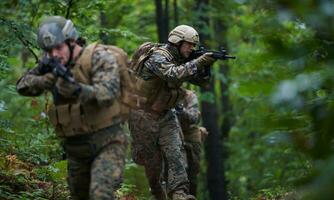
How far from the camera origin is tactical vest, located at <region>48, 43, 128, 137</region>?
Result: 602 cm

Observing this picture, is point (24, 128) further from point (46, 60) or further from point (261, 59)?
point (261, 59)

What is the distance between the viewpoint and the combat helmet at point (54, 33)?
19.5ft

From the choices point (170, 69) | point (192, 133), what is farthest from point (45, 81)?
point (192, 133)

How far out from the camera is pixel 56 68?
569cm

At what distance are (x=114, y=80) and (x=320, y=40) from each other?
121 inches

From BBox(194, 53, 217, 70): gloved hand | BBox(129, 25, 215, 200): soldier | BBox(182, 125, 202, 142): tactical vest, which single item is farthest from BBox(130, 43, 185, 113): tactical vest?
BBox(182, 125, 202, 142): tactical vest

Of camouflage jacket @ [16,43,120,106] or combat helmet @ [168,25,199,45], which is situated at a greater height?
combat helmet @ [168,25,199,45]

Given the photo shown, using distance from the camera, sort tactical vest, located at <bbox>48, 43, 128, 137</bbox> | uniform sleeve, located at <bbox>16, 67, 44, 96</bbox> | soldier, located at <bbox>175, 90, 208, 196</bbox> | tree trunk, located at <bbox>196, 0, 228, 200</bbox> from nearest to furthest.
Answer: tactical vest, located at <bbox>48, 43, 128, 137</bbox>
uniform sleeve, located at <bbox>16, 67, 44, 96</bbox>
soldier, located at <bbox>175, 90, 208, 196</bbox>
tree trunk, located at <bbox>196, 0, 228, 200</bbox>

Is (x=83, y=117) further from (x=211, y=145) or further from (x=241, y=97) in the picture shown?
(x=211, y=145)

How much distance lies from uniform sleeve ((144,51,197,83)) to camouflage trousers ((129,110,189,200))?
669mm

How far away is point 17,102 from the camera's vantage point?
17.8 meters

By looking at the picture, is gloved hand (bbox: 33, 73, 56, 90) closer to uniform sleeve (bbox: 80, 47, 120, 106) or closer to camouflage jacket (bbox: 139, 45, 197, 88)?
uniform sleeve (bbox: 80, 47, 120, 106)

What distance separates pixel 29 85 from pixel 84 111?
0.56 metres

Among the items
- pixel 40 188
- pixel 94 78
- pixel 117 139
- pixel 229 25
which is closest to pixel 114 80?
pixel 94 78
